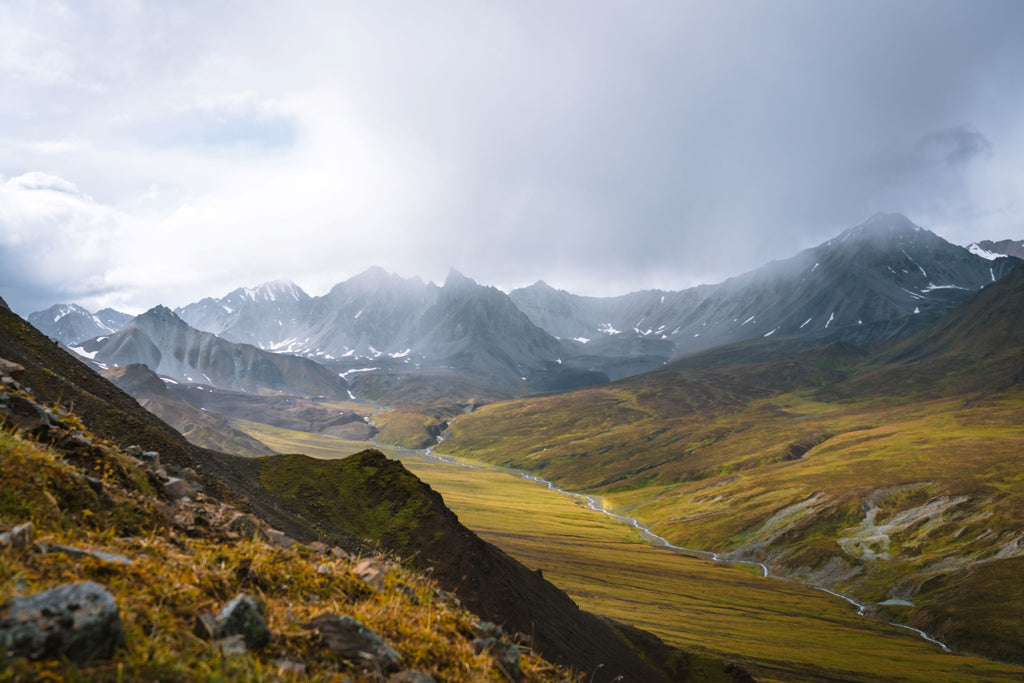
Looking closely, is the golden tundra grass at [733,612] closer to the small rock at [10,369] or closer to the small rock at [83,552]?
the small rock at [10,369]

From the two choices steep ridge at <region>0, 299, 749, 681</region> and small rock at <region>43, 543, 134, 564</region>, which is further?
steep ridge at <region>0, 299, 749, 681</region>

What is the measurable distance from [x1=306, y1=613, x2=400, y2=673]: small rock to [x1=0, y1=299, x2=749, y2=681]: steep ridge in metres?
25.3

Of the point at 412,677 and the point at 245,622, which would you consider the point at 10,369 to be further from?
the point at 412,677

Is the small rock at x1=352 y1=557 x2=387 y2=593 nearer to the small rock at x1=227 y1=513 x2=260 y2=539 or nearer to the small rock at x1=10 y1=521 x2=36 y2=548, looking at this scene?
the small rock at x1=227 y1=513 x2=260 y2=539

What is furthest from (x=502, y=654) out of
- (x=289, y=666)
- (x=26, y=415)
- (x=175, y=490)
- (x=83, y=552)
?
(x=26, y=415)

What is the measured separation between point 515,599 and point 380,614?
3635 centimetres

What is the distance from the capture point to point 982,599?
11300 cm

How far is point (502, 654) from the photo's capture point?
34.6 ft

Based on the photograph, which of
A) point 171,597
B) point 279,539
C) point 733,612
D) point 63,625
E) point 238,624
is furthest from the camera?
point 733,612

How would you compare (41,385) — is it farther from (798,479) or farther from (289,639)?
(798,479)

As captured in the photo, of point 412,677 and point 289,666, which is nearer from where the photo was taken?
point 289,666

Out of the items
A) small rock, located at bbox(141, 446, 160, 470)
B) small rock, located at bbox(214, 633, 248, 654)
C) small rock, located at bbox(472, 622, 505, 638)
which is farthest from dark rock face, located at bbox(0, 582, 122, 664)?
small rock, located at bbox(141, 446, 160, 470)

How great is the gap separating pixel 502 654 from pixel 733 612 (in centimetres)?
11989

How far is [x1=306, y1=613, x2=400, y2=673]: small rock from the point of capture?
25.2 feet
